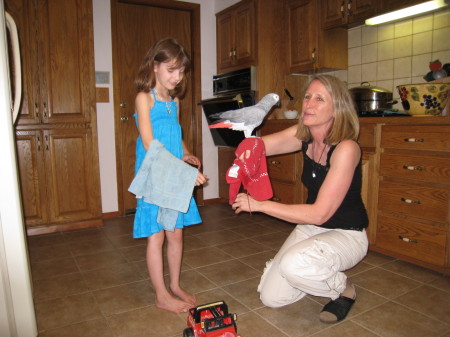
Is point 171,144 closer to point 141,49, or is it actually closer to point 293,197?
point 293,197

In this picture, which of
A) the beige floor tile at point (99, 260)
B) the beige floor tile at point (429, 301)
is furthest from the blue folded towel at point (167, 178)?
the beige floor tile at point (429, 301)

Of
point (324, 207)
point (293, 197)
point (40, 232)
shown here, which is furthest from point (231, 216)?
point (324, 207)

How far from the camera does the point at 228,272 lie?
6.79 feet

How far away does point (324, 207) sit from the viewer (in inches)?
53.1

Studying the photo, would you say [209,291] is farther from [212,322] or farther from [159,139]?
[159,139]

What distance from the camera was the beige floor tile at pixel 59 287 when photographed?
1.82 m

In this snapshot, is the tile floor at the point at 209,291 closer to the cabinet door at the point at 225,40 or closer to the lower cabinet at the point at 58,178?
the lower cabinet at the point at 58,178

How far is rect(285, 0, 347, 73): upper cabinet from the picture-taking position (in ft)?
9.78

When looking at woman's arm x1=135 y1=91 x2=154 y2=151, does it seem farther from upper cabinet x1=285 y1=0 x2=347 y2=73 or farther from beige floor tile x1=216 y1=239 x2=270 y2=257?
upper cabinet x1=285 y1=0 x2=347 y2=73

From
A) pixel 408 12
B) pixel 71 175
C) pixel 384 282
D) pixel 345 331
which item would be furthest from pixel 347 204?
pixel 71 175

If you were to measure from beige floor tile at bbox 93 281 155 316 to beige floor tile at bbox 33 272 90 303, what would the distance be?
0.13 m

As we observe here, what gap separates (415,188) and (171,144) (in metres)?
1.41

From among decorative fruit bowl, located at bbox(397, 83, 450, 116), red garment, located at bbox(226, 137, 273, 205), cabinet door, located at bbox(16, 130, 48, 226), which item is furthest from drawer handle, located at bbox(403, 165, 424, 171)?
cabinet door, located at bbox(16, 130, 48, 226)

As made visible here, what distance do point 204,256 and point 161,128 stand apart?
1.06 meters
